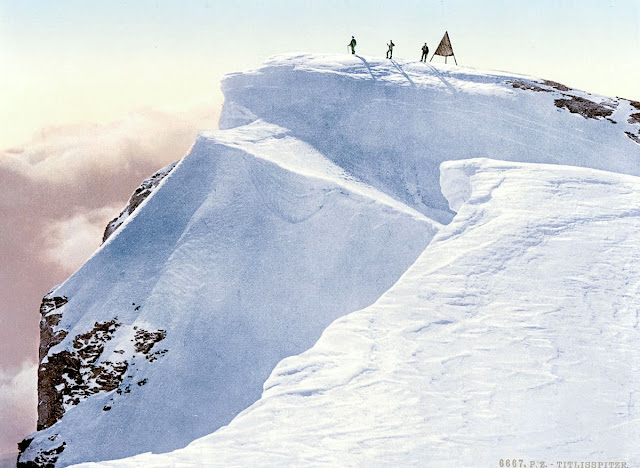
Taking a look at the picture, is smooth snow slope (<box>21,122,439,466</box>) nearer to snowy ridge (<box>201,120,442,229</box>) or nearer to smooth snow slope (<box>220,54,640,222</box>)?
snowy ridge (<box>201,120,442,229</box>)

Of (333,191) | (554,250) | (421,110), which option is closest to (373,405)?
(554,250)

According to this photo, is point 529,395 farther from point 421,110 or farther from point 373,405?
point 421,110

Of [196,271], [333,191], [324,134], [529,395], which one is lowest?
[529,395]

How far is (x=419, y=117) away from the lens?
2539 centimetres

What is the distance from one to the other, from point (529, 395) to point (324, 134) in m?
16.9

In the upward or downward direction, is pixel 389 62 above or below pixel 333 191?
above

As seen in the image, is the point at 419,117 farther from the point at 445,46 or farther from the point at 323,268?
the point at 323,268

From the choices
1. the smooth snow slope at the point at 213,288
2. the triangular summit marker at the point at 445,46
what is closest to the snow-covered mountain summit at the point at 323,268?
the smooth snow slope at the point at 213,288

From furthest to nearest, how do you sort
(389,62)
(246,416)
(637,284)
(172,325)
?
(389,62) → (172,325) → (637,284) → (246,416)

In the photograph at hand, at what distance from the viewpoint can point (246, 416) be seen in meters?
10.7

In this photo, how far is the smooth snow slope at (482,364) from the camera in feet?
29.6

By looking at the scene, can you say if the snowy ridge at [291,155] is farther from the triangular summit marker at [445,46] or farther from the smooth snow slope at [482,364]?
the triangular summit marker at [445,46]

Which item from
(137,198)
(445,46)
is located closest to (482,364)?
(137,198)

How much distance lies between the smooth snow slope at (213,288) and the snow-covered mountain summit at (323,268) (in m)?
0.06
